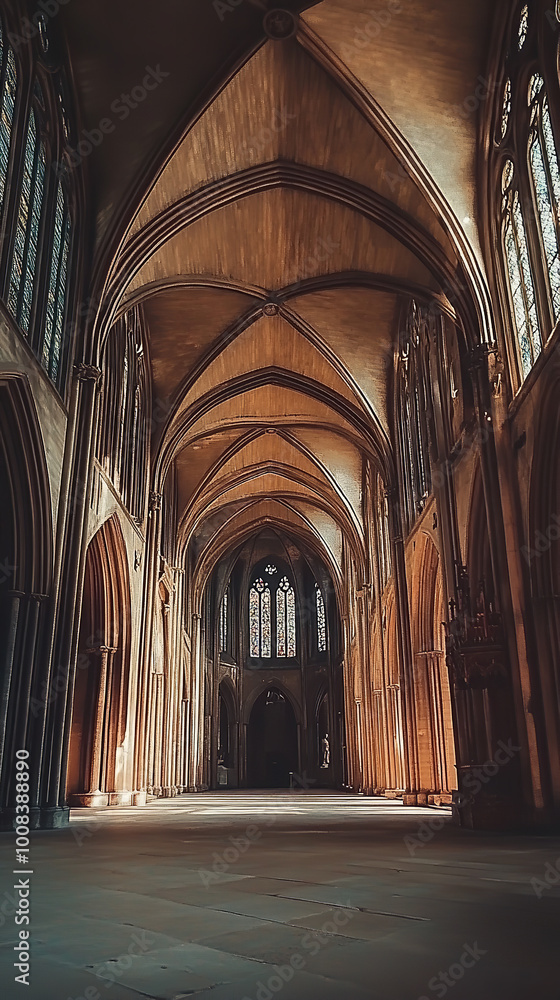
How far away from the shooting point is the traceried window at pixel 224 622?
41.7 m

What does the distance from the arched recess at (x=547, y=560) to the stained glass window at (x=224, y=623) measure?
31.4 m

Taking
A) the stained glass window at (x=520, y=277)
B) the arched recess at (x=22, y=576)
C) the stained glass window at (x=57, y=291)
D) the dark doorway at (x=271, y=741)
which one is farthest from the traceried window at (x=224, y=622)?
the stained glass window at (x=520, y=277)

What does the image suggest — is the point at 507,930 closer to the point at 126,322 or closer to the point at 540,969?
the point at 540,969

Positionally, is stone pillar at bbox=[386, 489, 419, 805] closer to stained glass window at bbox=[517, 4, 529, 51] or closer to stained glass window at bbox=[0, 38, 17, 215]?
stained glass window at bbox=[517, 4, 529, 51]

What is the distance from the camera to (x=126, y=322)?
19.0 metres

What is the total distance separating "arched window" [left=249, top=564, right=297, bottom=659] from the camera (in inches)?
1692

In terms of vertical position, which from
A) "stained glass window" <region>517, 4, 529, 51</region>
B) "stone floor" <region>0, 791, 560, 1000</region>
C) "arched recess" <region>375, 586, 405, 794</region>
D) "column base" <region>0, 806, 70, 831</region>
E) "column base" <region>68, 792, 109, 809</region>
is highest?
"stained glass window" <region>517, 4, 529, 51</region>

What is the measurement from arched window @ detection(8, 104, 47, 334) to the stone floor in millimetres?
7746

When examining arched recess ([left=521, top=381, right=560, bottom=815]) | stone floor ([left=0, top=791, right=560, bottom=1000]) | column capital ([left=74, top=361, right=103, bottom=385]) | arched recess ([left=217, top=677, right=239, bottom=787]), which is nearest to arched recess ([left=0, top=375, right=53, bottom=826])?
column capital ([left=74, top=361, right=103, bottom=385])

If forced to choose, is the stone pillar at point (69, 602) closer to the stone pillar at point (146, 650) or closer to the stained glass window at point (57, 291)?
the stained glass window at point (57, 291)

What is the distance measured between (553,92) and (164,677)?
20.7 metres

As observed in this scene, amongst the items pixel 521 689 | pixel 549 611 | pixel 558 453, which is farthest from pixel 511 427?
pixel 521 689

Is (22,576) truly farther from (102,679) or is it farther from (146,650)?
(146,650)

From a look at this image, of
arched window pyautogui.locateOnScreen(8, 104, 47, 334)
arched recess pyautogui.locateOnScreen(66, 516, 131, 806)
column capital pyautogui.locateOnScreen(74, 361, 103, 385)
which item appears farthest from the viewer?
arched recess pyautogui.locateOnScreen(66, 516, 131, 806)
